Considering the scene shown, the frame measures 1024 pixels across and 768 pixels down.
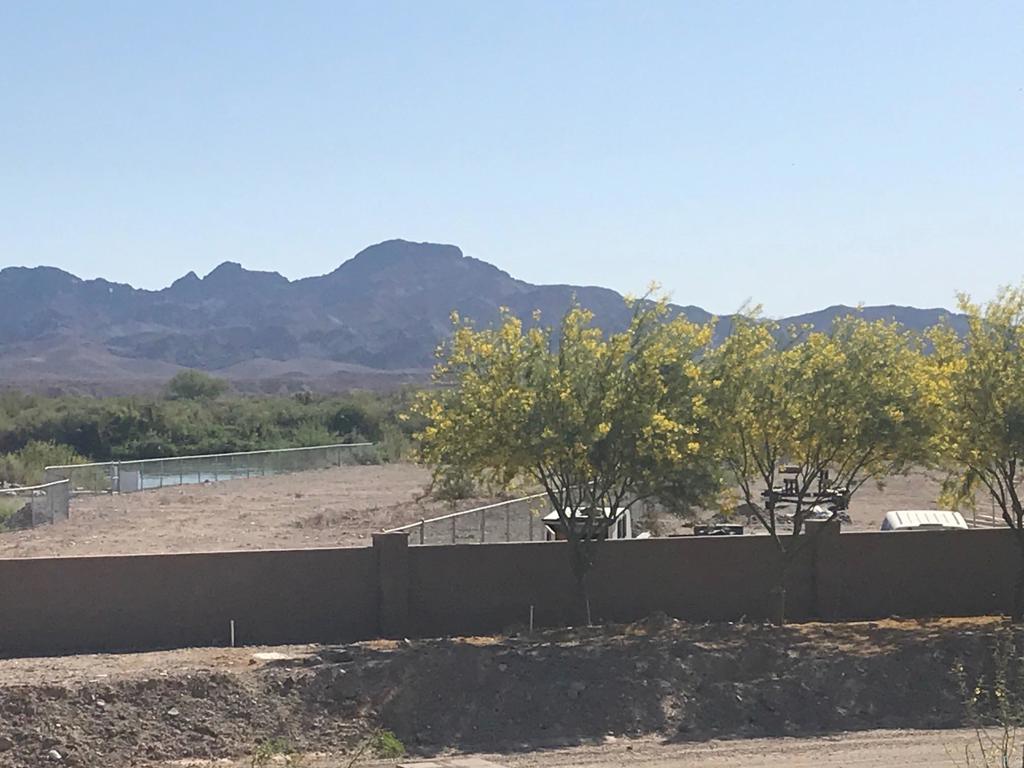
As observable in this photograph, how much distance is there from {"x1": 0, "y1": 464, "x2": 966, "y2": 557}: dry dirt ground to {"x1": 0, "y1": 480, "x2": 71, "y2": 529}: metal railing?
666 millimetres

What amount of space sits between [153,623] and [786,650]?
413 inches

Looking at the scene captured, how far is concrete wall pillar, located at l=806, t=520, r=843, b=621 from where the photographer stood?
1014 inches

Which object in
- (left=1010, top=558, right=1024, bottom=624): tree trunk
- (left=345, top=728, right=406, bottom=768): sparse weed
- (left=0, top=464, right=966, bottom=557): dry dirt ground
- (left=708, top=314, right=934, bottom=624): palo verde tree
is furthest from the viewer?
(left=0, top=464, right=966, bottom=557): dry dirt ground

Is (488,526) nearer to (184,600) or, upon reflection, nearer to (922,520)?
(184,600)

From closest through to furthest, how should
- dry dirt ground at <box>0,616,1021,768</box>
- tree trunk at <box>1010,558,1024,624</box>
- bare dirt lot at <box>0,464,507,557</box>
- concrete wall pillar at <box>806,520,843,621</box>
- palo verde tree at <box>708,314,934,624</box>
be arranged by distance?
dry dirt ground at <box>0,616,1021,768</box>
palo verde tree at <box>708,314,934,624</box>
tree trunk at <box>1010,558,1024,624</box>
concrete wall pillar at <box>806,520,843,621</box>
bare dirt lot at <box>0,464,507,557</box>

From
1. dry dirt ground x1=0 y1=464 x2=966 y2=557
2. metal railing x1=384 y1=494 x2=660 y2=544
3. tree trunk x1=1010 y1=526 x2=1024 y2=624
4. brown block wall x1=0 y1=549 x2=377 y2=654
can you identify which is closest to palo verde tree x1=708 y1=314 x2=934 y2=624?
tree trunk x1=1010 y1=526 x2=1024 y2=624

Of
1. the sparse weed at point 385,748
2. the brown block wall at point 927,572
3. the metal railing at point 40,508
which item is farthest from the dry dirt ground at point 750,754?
the metal railing at point 40,508

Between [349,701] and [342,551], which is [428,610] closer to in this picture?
[342,551]

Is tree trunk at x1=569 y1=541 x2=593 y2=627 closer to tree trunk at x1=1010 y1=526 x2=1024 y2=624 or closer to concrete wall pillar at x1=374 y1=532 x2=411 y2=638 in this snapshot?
concrete wall pillar at x1=374 y1=532 x2=411 y2=638


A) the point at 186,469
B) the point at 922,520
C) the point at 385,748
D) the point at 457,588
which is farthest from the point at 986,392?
the point at 186,469

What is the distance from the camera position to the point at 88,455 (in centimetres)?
9144

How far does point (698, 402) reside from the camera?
75.5 feet

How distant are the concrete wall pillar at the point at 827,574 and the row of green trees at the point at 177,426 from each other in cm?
5569

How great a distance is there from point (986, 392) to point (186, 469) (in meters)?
43.9
